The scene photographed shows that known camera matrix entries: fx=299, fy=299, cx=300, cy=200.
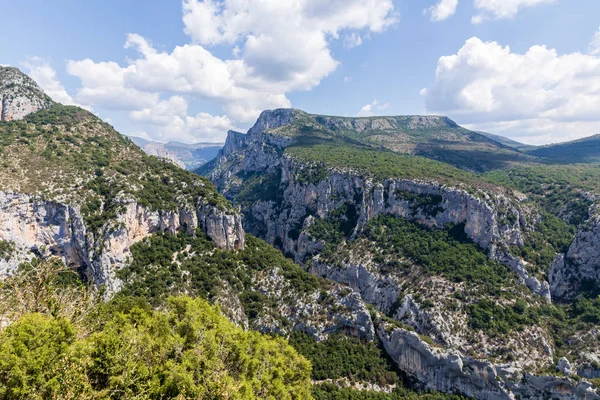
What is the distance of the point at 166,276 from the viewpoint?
61688 millimetres

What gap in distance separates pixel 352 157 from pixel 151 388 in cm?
12418

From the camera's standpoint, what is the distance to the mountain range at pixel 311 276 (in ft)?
112

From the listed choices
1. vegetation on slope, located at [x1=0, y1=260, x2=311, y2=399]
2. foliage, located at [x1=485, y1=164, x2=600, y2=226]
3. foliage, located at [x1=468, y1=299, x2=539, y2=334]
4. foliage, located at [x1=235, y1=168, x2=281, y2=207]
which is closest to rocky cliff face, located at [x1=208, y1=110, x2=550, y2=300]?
foliage, located at [x1=235, y1=168, x2=281, y2=207]

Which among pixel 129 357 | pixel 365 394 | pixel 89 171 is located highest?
pixel 89 171

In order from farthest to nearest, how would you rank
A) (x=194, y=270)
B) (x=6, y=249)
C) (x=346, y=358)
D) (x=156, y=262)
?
(x=194, y=270), (x=156, y=262), (x=346, y=358), (x=6, y=249)

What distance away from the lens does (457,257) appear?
83.4m

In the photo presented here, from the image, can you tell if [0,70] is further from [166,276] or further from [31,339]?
[31,339]

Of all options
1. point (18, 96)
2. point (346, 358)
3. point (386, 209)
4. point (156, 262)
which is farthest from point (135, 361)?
point (18, 96)

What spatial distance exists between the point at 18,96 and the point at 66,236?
61109 millimetres

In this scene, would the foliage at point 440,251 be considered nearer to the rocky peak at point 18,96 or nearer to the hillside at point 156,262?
the hillside at point 156,262

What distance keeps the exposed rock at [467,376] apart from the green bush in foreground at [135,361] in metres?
40.4

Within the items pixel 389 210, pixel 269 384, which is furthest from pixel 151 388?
pixel 389 210

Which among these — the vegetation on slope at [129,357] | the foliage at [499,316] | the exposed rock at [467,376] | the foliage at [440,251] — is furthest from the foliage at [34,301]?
the foliage at [440,251]

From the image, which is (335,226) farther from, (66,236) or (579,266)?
(66,236)
